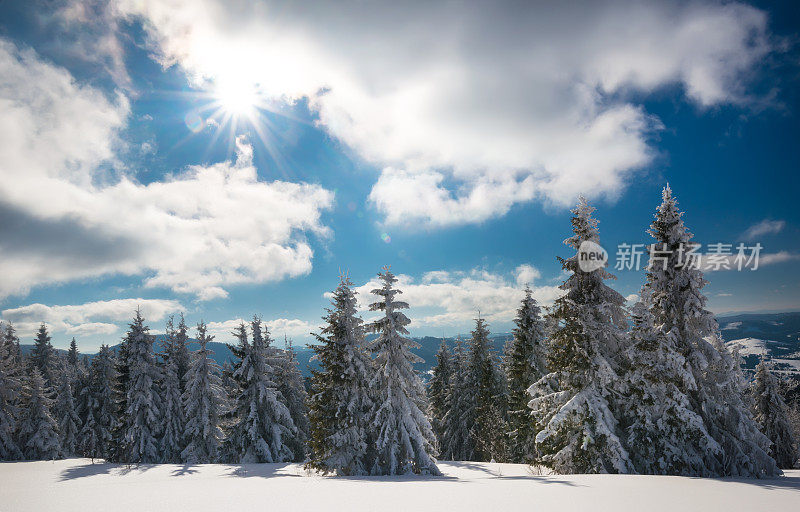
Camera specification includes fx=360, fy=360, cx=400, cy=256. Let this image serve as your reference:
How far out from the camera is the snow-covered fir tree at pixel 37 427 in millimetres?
34344

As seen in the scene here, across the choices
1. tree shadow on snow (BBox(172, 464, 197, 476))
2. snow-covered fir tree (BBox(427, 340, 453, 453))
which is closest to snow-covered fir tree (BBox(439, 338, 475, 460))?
snow-covered fir tree (BBox(427, 340, 453, 453))

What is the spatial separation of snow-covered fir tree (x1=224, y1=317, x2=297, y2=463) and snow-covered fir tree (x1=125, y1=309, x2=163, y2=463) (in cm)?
750

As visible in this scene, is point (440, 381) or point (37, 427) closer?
point (37, 427)

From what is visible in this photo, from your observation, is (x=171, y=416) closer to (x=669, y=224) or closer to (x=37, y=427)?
(x=37, y=427)

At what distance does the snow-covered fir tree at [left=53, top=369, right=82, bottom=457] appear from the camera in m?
40.6

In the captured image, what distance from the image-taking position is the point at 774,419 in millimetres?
31969

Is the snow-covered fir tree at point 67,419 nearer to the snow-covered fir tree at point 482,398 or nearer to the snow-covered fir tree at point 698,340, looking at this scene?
the snow-covered fir tree at point 482,398

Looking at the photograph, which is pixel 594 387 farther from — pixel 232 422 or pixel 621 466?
pixel 232 422

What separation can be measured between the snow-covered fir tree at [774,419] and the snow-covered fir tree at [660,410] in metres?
25.4

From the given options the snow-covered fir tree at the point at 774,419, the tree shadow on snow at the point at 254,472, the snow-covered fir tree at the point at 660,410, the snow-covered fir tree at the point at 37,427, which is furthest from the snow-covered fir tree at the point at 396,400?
the snow-covered fir tree at the point at 37,427

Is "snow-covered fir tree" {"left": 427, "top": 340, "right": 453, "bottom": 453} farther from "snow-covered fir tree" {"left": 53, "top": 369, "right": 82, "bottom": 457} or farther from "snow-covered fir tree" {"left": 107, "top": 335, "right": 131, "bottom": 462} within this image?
"snow-covered fir tree" {"left": 53, "top": 369, "right": 82, "bottom": 457}

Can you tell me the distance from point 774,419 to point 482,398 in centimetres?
2556

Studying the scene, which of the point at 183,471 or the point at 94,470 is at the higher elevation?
the point at 183,471

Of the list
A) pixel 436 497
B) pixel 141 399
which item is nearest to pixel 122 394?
pixel 141 399
